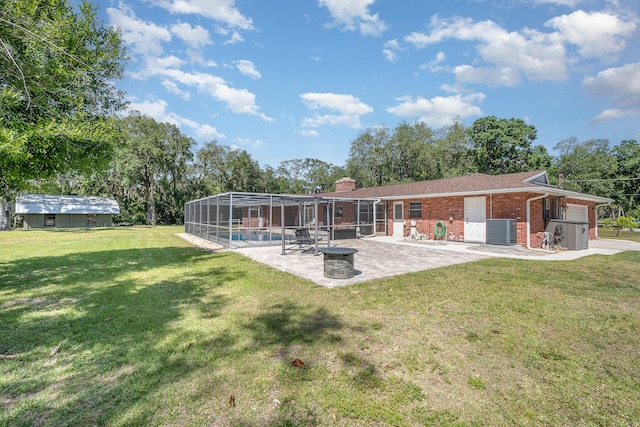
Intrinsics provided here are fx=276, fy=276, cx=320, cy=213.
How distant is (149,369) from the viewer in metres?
2.64

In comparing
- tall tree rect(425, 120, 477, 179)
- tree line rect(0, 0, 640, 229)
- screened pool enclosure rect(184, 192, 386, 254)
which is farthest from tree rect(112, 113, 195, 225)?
tall tree rect(425, 120, 477, 179)

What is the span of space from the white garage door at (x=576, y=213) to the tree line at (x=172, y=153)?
611 inches

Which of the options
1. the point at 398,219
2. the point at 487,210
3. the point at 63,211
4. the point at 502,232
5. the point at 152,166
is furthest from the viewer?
the point at 152,166

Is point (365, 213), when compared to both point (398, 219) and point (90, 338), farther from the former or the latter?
point (90, 338)

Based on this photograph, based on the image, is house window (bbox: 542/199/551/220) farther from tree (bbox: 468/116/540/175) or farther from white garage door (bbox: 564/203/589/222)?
tree (bbox: 468/116/540/175)

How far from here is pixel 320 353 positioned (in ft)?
9.77

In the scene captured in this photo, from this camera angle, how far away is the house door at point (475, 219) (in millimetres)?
12641

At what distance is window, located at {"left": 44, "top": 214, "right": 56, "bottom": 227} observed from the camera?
94.1ft

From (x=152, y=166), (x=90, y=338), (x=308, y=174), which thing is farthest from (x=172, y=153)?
(x=90, y=338)

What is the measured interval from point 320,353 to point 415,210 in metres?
14.0

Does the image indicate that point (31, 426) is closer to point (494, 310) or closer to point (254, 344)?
point (254, 344)

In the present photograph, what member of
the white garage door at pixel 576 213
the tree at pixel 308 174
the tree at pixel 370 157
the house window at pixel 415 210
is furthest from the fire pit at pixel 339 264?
the tree at pixel 308 174

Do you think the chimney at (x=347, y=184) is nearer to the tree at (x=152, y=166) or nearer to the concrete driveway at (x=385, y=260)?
the concrete driveway at (x=385, y=260)

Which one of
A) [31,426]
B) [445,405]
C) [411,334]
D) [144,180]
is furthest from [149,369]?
[144,180]
